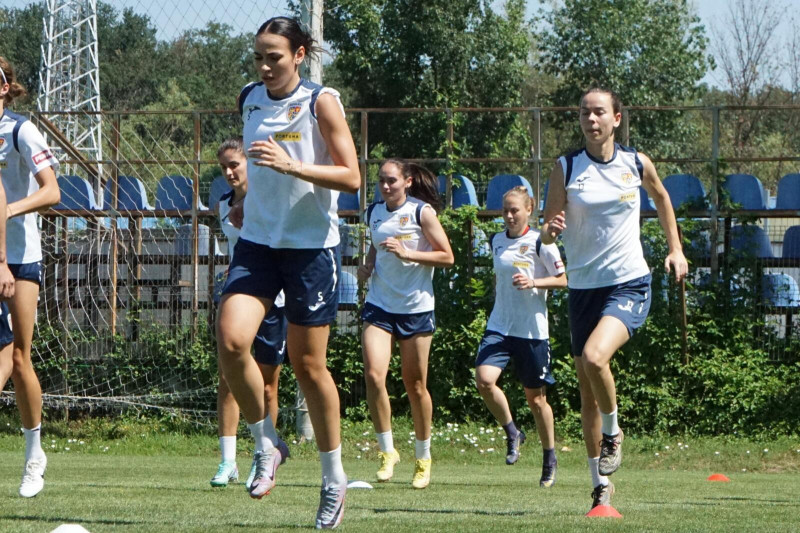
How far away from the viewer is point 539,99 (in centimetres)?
3997

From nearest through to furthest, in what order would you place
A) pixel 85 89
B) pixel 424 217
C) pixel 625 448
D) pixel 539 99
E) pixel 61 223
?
pixel 424 217, pixel 625 448, pixel 61 223, pixel 85 89, pixel 539 99

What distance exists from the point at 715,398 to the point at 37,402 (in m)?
9.90

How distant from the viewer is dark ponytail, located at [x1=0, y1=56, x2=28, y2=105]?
6.12m

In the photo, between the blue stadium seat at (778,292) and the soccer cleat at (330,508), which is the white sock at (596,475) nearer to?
the soccer cleat at (330,508)

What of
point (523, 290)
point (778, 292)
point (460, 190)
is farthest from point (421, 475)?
point (460, 190)

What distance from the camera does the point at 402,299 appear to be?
27.9 ft

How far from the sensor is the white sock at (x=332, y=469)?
4.95m

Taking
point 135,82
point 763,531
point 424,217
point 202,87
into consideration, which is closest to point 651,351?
point 424,217

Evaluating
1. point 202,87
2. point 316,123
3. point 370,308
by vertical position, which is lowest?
point 370,308

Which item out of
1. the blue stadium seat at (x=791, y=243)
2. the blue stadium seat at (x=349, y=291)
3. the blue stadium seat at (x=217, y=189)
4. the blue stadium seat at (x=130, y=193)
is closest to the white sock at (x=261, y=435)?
the blue stadium seat at (x=349, y=291)

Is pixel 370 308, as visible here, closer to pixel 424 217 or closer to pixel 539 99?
pixel 424 217

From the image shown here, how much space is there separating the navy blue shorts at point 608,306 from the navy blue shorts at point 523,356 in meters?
2.97

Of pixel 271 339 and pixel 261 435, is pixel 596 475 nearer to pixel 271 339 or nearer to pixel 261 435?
pixel 261 435

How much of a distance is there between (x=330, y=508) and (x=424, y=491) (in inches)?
120
